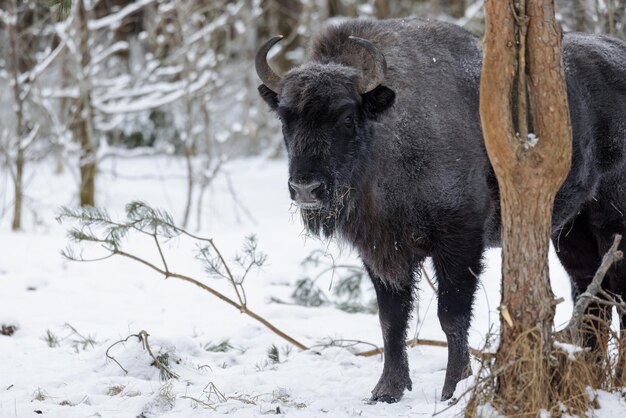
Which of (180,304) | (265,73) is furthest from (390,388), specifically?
(180,304)

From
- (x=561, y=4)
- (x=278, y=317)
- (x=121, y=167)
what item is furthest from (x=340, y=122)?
(x=121, y=167)

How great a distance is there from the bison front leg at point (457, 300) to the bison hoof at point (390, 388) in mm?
256

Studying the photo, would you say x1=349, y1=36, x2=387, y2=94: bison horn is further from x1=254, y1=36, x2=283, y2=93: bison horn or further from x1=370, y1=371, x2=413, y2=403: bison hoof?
x1=370, y1=371, x2=413, y2=403: bison hoof

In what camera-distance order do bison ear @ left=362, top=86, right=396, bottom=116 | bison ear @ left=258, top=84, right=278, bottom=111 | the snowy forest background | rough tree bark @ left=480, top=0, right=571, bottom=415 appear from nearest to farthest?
1. rough tree bark @ left=480, top=0, right=571, bottom=415
2. the snowy forest background
3. bison ear @ left=362, top=86, right=396, bottom=116
4. bison ear @ left=258, top=84, right=278, bottom=111

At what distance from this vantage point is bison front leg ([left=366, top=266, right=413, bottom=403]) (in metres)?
Answer: 4.94

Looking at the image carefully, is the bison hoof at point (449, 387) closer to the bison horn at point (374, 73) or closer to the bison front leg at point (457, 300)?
the bison front leg at point (457, 300)

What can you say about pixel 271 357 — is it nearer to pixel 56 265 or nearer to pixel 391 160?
pixel 391 160

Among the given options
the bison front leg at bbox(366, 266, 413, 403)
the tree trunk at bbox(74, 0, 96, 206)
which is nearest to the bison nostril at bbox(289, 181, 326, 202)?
the bison front leg at bbox(366, 266, 413, 403)

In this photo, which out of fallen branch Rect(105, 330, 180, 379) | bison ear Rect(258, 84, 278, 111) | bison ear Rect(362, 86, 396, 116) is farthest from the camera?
bison ear Rect(258, 84, 278, 111)

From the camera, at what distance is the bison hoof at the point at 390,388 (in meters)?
4.76

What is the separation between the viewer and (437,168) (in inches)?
190

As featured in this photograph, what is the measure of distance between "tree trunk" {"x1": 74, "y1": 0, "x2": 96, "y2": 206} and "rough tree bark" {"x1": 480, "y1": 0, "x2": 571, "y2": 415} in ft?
31.8

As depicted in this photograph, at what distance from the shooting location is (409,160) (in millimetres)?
4867

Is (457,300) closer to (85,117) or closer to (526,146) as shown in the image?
(526,146)
